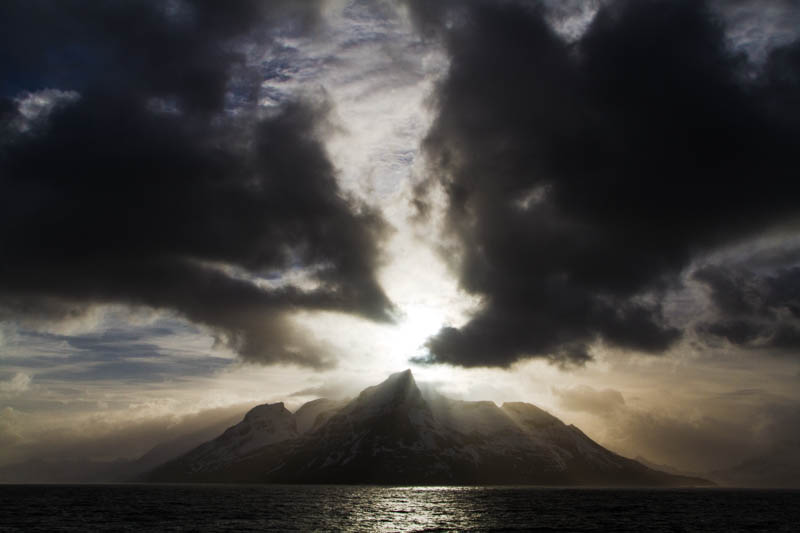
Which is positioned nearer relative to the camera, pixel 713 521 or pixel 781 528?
pixel 781 528

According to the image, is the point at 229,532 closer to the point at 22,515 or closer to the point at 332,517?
the point at 332,517

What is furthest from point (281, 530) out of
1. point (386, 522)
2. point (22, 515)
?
point (22, 515)

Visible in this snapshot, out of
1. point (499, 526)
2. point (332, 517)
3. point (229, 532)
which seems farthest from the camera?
point (332, 517)

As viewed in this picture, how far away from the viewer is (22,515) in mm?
167375

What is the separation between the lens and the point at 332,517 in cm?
16325

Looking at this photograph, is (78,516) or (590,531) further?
(78,516)

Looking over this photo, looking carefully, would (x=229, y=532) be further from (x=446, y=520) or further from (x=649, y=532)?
(x=649, y=532)

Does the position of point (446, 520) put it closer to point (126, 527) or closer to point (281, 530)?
point (281, 530)

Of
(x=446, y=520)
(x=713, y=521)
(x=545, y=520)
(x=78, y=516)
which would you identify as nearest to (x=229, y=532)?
(x=446, y=520)

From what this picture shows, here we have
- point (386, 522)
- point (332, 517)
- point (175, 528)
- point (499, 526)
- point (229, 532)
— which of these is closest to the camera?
point (229, 532)

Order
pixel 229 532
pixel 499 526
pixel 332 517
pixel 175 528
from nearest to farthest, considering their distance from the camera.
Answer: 1. pixel 229 532
2. pixel 175 528
3. pixel 499 526
4. pixel 332 517

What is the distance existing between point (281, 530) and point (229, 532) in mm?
11687

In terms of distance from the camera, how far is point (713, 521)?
167750mm

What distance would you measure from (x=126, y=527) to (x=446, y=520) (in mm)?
83992
